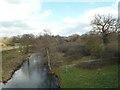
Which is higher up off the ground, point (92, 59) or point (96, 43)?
point (96, 43)

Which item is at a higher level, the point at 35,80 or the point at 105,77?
the point at 105,77

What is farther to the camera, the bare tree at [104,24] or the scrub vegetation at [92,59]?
the bare tree at [104,24]

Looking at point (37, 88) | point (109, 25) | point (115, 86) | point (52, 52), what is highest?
point (109, 25)

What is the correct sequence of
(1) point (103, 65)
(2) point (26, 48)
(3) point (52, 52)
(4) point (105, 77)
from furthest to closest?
(2) point (26, 48) → (3) point (52, 52) → (1) point (103, 65) → (4) point (105, 77)

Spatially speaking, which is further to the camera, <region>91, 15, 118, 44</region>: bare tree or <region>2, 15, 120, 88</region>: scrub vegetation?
<region>91, 15, 118, 44</region>: bare tree

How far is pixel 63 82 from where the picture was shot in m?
18.0

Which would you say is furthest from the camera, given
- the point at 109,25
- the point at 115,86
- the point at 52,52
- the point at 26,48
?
the point at 26,48

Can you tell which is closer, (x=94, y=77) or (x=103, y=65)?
(x=94, y=77)

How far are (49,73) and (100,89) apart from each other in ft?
38.0

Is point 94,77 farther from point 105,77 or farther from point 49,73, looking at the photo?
point 49,73

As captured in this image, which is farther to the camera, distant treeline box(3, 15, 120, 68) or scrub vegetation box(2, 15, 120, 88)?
distant treeline box(3, 15, 120, 68)

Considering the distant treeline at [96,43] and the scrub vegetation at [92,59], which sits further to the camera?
the distant treeline at [96,43]

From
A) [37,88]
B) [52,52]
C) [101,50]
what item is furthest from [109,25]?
[37,88]

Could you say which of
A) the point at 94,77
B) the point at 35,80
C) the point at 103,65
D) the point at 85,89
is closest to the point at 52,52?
the point at 35,80
